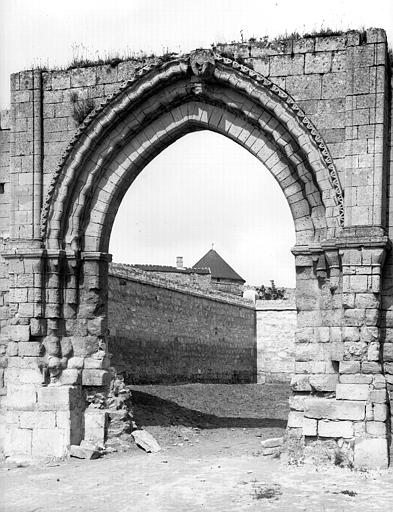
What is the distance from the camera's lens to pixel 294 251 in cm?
989

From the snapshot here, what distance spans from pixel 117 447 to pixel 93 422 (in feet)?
1.51

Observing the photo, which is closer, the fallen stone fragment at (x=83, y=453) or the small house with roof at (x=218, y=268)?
the fallen stone fragment at (x=83, y=453)

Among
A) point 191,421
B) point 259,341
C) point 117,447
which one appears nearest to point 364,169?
point 117,447

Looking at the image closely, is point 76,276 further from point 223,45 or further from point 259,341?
point 259,341

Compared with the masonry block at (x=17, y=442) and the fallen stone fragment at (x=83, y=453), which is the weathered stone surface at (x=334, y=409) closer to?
the fallen stone fragment at (x=83, y=453)

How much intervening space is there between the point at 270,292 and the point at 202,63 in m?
39.5

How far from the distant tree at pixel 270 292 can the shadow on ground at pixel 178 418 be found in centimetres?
3384

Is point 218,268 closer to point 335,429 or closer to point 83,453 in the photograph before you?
point 83,453

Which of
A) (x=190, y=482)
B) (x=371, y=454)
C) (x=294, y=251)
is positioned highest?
(x=294, y=251)

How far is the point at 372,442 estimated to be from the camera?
884 cm

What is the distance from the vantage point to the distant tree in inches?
1911

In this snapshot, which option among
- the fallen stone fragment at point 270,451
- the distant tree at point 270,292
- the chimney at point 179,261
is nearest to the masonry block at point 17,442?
the fallen stone fragment at point 270,451

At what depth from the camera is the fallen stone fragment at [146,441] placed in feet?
33.6

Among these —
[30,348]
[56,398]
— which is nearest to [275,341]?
[30,348]
